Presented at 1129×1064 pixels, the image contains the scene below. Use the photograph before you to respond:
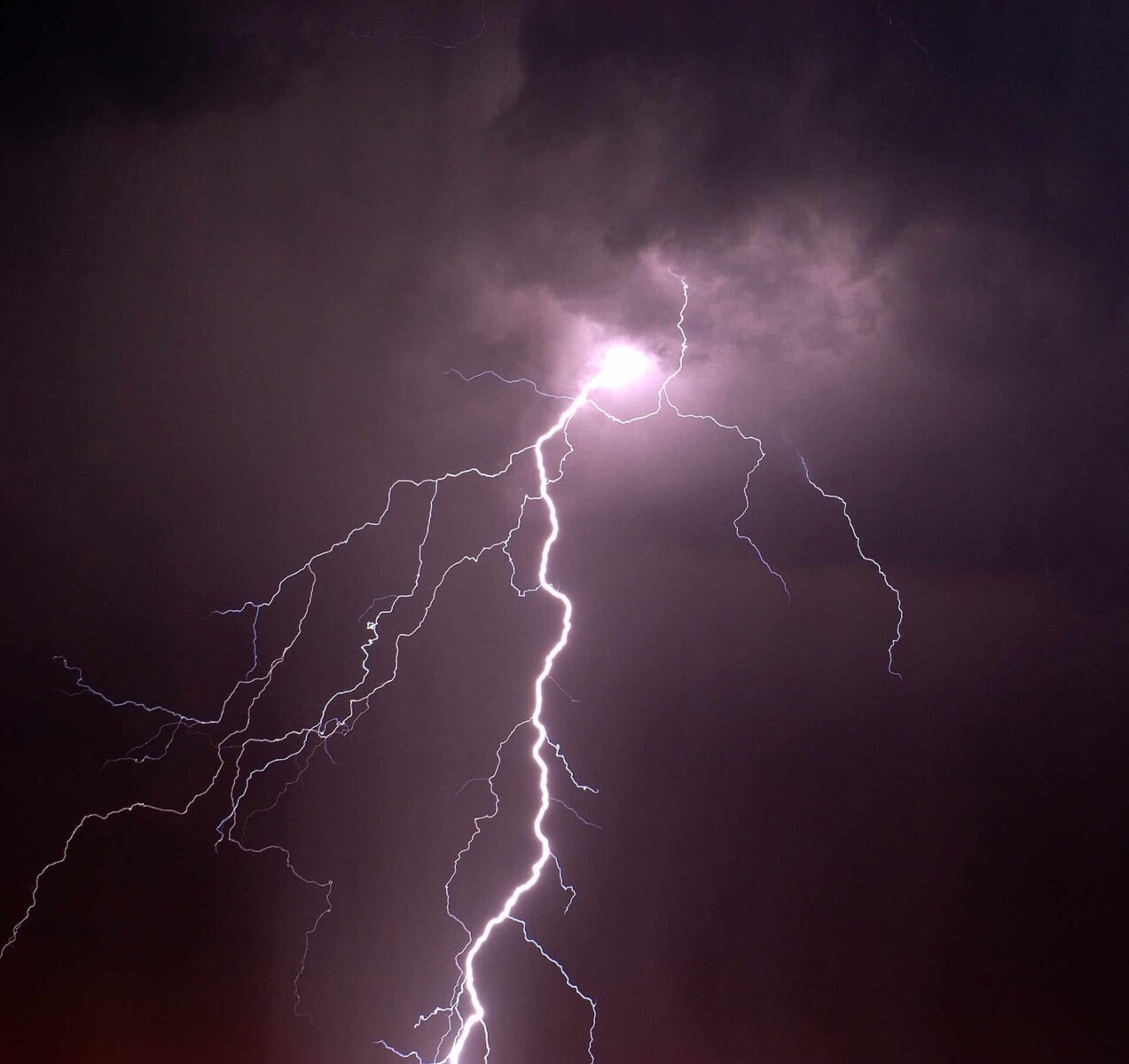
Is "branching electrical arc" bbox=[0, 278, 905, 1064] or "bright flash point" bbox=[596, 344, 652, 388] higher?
"bright flash point" bbox=[596, 344, 652, 388]

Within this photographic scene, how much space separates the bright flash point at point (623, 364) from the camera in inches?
132

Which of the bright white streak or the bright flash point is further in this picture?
the bright flash point

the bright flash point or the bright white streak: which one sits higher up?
the bright flash point

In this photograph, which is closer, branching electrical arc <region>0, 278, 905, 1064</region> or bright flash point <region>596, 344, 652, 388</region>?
branching electrical arc <region>0, 278, 905, 1064</region>

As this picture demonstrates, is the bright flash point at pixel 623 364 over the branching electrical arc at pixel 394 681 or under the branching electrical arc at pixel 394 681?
over

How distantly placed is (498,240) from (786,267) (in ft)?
3.67

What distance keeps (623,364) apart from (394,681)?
1505 millimetres

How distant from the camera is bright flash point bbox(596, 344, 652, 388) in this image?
335cm

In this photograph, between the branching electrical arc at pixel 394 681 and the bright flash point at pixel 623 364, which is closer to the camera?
the branching electrical arc at pixel 394 681

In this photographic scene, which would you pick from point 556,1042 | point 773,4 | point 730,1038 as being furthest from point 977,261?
point 556,1042

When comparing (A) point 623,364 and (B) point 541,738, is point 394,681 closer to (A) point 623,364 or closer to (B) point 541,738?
(B) point 541,738

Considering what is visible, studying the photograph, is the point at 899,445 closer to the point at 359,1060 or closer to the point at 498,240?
the point at 498,240

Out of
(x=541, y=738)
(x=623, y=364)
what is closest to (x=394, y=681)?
(x=541, y=738)

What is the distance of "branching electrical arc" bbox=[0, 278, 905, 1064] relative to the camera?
10.6 ft
